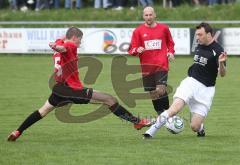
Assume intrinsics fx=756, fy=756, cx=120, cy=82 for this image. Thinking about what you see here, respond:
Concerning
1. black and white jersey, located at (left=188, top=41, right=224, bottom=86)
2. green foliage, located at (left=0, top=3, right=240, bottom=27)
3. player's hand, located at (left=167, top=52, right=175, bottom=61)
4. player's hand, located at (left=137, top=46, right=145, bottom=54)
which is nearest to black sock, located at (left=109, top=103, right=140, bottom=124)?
black and white jersey, located at (left=188, top=41, right=224, bottom=86)

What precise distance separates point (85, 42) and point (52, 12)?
6382mm

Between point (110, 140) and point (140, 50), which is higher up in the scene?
point (140, 50)

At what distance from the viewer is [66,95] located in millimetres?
11914

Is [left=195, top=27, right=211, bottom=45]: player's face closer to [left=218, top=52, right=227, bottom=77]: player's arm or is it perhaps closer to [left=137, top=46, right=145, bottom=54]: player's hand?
[left=218, top=52, right=227, bottom=77]: player's arm

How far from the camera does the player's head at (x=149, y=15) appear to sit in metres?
14.0

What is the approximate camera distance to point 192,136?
12625mm

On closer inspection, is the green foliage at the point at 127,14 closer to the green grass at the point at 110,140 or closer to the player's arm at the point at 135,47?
the green grass at the point at 110,140

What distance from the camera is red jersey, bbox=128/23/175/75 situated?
14359mm

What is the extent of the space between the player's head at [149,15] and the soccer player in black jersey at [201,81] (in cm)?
200

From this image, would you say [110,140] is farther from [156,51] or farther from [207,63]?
[156,51]

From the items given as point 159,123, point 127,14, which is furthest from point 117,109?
point 127,14

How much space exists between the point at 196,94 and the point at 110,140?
5.15 ft

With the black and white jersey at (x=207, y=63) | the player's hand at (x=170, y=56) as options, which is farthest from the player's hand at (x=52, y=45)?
the player's hand at (x=170, y=56)

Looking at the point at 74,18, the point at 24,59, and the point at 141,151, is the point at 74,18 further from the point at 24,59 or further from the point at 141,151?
the point at 141,151
